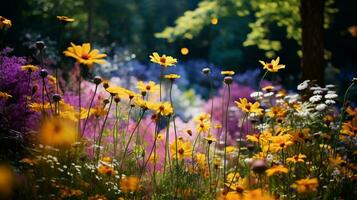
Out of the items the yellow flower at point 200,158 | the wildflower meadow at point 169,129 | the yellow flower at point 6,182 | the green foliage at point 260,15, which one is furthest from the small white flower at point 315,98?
the green foliage at point 260,15

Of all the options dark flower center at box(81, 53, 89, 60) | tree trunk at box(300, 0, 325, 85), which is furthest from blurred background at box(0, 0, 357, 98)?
dark flower center at box(81, 53, 89, 60)

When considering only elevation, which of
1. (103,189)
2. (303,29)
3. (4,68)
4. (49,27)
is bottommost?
(103,189)

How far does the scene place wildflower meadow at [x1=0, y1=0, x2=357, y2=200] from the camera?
9.03 ft

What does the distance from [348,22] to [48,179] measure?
46.7ft

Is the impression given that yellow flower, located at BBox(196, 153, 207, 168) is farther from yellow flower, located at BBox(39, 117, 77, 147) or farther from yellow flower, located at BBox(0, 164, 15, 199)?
yellow flower, located at BBox(0, 164, 15, 199)

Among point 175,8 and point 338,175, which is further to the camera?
point 175,8

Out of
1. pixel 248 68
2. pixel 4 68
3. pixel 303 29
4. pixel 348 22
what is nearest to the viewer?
pixel 4 68

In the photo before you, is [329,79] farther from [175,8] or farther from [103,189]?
[103,189]

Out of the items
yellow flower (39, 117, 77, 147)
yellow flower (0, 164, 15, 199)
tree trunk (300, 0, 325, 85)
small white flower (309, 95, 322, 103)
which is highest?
tree trunk (300, 0, 325, 85)

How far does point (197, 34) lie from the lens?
379 inches

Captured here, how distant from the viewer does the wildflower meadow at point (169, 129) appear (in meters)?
2.75

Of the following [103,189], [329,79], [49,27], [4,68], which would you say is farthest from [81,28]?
[103,189]

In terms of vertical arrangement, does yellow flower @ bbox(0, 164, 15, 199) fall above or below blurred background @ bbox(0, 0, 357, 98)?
below

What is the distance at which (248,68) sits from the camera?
17.0 metres
